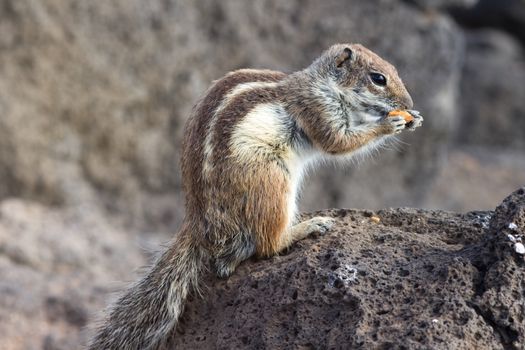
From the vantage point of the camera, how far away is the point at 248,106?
15.1 feet

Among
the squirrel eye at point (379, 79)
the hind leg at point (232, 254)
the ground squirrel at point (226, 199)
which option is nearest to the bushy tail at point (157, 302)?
the ground squirrel at point (226, 199)

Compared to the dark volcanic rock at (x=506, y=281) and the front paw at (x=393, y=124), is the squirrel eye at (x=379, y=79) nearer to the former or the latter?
the front paw at (x=393, y=124)

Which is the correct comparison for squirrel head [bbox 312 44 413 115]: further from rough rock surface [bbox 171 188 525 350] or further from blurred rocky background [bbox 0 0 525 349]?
blurred rocky background [bbox 0 0 525 349]

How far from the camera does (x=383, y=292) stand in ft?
12.6

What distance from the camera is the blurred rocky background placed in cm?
858

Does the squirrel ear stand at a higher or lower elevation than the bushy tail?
higher

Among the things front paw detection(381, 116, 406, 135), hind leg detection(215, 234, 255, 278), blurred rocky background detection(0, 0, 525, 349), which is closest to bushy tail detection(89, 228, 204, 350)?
hind leg detection(215, 234, 255, 278)

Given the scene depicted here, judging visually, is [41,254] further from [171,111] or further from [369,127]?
[369,127]

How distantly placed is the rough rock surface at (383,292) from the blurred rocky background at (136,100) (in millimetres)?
3915

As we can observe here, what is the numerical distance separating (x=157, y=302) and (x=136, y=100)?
15.9ft

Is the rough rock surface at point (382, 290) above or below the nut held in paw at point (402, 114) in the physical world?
below

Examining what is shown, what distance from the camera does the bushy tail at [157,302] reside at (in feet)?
14.4

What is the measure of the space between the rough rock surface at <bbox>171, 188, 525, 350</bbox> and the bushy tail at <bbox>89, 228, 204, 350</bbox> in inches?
3.4

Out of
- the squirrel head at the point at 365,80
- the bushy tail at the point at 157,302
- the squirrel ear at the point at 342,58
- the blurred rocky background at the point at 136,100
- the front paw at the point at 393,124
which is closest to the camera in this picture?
the bushy tail at the point at 157,302
